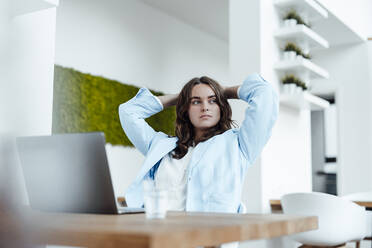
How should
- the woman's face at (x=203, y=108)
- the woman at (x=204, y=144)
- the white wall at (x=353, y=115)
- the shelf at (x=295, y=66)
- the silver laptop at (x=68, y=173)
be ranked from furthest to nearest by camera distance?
the white wall at (x=353, y=115) → the shelf at (x=295, y=66) → the woman's face at (x=203, y=108) → the woman at (x=204, y=144) → the silver laptop at (x=68, y=173)

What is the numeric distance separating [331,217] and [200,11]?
3.73 metres

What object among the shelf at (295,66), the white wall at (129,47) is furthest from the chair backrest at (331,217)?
the white wall at (129,47)

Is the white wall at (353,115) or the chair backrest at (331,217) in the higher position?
the white wall at (353,115)

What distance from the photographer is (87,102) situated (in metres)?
4.88

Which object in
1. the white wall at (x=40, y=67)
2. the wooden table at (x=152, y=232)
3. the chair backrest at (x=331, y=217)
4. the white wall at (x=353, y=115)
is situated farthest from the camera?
the white wall at (x=353, y=115)

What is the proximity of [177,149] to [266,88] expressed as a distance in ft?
1.36

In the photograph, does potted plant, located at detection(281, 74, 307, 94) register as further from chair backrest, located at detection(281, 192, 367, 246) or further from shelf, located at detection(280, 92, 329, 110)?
chair backrest, located at detection(281, 192, 367, 246)

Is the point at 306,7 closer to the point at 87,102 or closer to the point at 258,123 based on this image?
the point at 87,102

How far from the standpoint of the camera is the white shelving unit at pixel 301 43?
3672mm

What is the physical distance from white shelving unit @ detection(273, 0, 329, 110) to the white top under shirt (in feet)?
6.56

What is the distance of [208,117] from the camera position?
1.88 metres

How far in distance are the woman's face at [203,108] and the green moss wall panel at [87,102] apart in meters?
2.75

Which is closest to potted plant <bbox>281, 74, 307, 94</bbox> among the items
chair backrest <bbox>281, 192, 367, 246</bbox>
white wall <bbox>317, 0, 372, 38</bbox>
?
white wall <bbox>317, 0, 372, 38</bbox>

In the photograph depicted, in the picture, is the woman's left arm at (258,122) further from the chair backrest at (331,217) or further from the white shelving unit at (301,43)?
the white shelving unit at (301,43)
